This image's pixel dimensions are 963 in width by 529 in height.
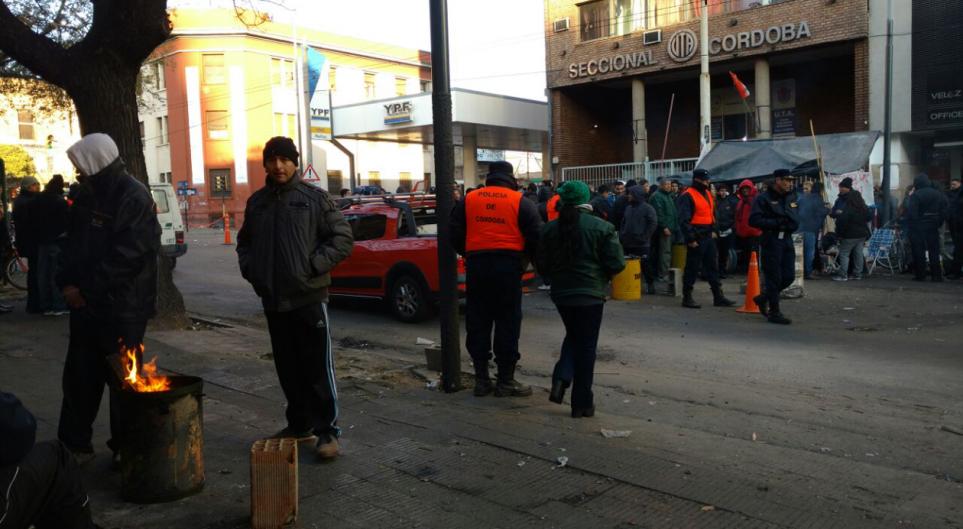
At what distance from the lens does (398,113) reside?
3212 centimetres

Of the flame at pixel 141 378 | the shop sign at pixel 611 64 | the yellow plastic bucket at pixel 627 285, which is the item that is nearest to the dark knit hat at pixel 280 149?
the flame at pixel 141 378

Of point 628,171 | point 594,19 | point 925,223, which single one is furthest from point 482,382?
point 594,19

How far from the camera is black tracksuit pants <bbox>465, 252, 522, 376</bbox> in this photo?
6234 mm

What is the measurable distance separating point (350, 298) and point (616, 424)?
7178 millimetres

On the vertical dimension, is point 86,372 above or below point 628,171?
below

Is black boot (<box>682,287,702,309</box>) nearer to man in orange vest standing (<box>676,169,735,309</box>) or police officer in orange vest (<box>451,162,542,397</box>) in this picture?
man in orange vest standing (<box>676,169,735,309</box>)

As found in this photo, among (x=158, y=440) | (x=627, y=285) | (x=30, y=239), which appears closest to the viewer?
(x=158, y=440)

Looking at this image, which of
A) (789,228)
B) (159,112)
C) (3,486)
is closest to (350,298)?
(789,228)

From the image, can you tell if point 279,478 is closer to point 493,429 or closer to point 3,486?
point 3,486

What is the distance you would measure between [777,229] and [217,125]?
44846mm

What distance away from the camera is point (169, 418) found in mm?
4074

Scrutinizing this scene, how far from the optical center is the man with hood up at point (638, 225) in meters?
13.1

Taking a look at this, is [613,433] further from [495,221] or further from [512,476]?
[495,221]

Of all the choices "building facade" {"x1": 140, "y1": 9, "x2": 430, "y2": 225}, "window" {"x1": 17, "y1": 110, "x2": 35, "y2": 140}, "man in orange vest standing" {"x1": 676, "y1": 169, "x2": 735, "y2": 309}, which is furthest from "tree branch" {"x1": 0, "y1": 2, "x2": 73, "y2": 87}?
"window" {"x1": 17, "y1": 110, "x2": 35, "y2": 140}
